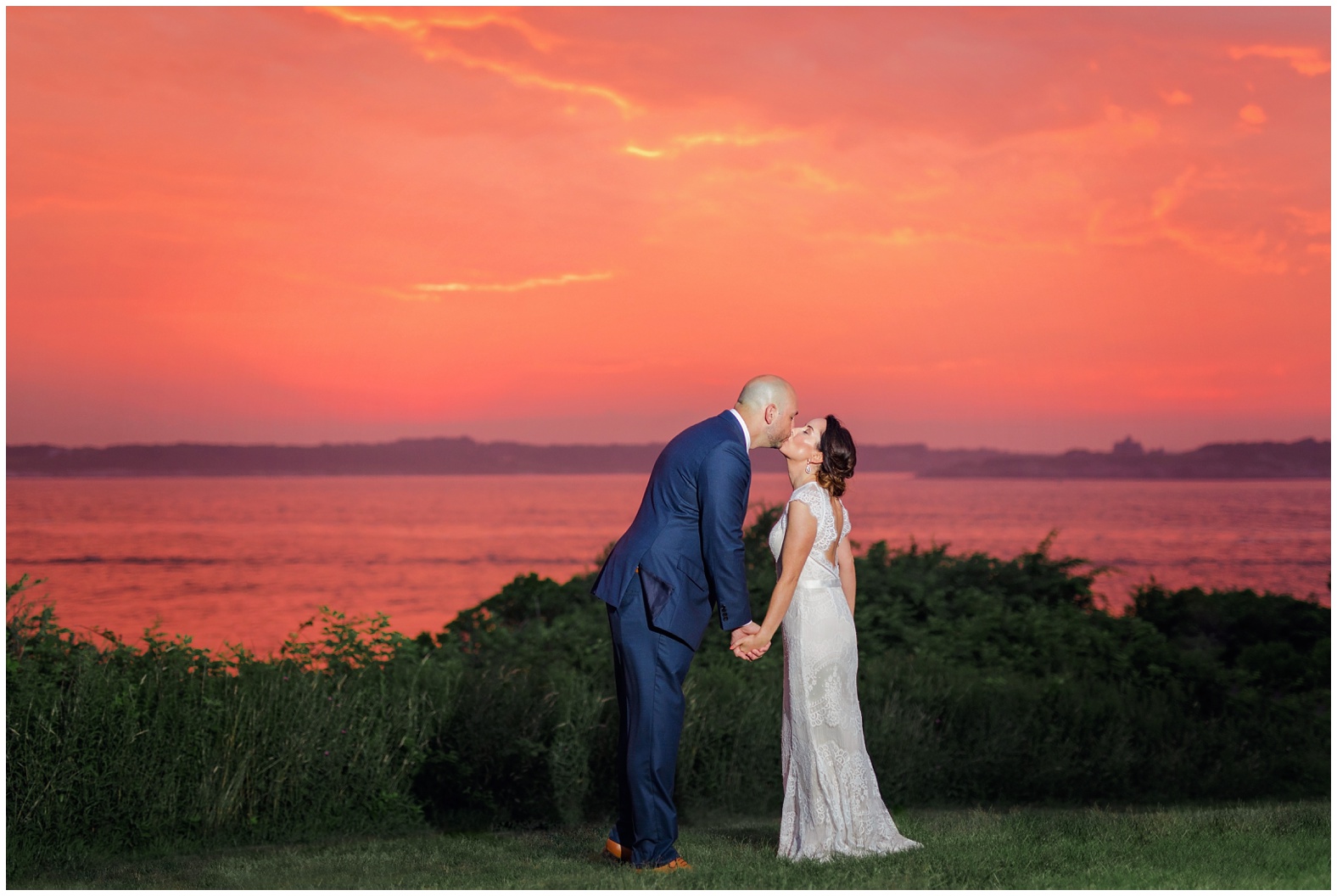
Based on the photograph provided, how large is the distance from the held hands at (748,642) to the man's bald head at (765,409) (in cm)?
89

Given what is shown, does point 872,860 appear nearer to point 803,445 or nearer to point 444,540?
point 803,445

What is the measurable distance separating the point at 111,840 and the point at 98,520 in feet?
88.4

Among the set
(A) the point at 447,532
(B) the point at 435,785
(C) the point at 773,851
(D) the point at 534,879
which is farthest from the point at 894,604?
(A) the point at 447,532

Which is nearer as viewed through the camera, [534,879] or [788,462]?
[534,879]

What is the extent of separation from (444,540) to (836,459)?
27.8 meters

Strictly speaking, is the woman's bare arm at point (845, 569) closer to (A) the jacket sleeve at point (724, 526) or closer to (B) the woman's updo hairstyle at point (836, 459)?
(B) the woman's updo hairstyle at point (836, 459)

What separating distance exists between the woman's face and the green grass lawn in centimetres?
196

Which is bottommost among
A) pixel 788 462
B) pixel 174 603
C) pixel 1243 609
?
pixel 174 603

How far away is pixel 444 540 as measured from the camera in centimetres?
3288

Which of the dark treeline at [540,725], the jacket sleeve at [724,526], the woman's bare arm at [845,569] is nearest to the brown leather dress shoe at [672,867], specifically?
the jacket sleeve at [724,526]

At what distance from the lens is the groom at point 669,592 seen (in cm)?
574

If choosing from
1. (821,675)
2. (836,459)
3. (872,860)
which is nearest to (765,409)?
(836,459)

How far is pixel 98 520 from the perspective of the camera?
104ft

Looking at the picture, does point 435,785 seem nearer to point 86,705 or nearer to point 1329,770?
point 86,705
